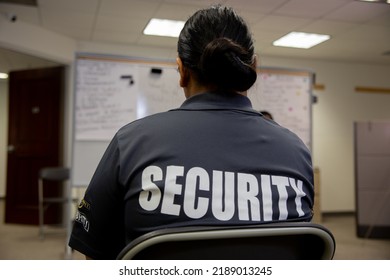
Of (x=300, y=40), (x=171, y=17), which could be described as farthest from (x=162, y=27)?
(x=300, y=40)

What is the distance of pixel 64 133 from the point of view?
147 inches

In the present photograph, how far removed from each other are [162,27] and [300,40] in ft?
5.06

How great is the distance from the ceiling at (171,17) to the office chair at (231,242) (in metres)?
1.89

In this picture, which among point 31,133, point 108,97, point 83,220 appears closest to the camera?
point 83,220

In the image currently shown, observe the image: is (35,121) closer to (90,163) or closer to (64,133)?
(64,133)

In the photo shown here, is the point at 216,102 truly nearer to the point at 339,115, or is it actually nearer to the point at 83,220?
the point at 83,220

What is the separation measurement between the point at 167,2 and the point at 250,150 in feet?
7.83

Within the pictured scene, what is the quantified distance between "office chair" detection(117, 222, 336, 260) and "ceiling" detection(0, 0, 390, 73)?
1.89 metres

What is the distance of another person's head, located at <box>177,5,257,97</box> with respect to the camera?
1.85ft

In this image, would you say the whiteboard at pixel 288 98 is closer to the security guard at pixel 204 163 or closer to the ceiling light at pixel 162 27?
the ceiling light at pixel 162 27

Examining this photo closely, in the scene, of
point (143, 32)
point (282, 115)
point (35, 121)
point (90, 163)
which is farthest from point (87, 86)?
point (35, 121)

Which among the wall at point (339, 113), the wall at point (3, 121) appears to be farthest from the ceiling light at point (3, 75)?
the wall at point (339, 113)

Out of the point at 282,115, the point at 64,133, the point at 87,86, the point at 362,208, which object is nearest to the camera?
the point at 87,86

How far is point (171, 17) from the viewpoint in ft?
9.68
